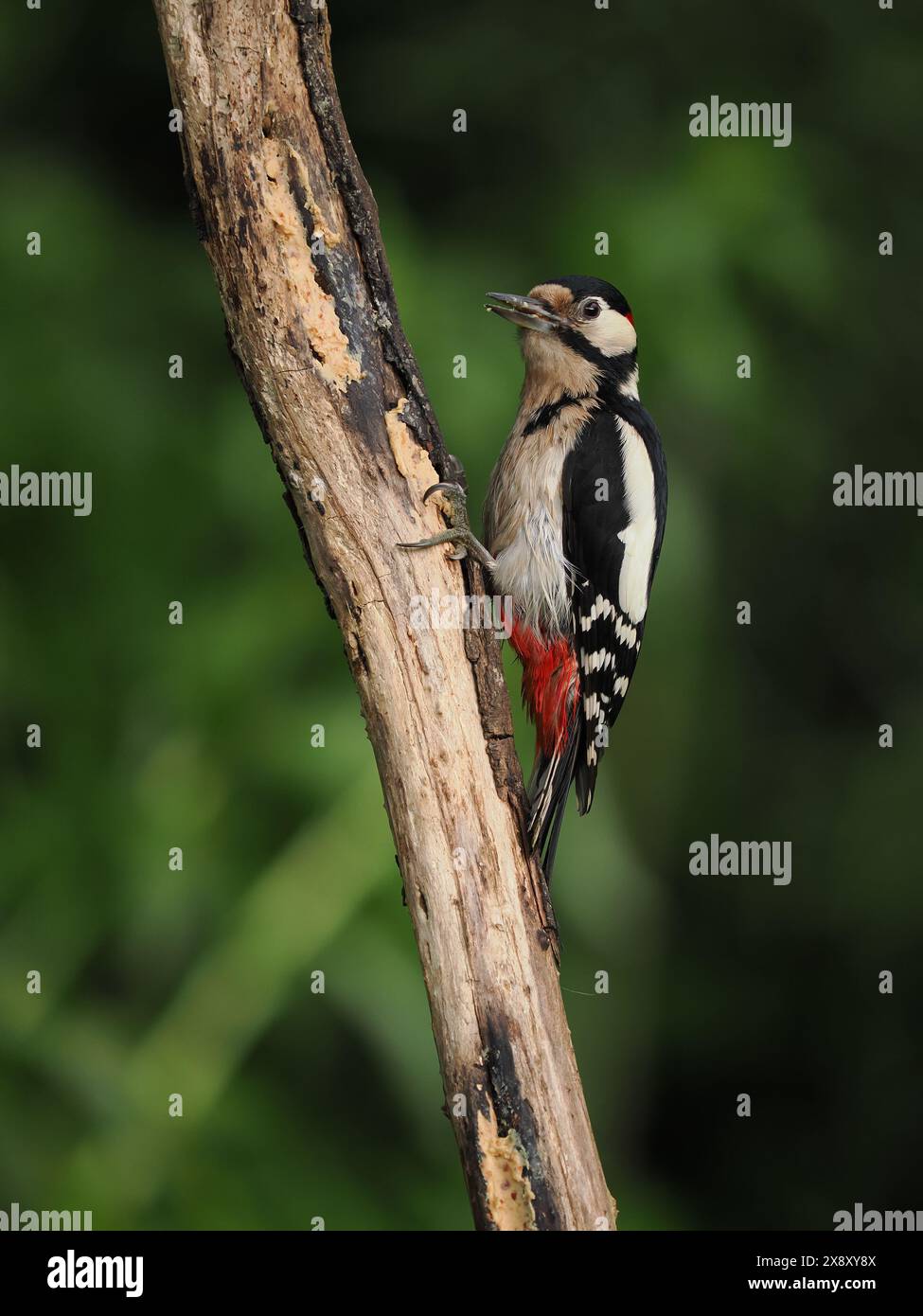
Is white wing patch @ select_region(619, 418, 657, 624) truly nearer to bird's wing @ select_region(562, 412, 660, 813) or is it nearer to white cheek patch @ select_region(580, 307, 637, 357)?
bird's wing @ select_region(562, 412, 660, 813)

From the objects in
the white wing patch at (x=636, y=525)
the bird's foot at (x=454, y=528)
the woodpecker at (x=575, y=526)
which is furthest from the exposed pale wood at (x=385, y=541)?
the white wing patch at (x=636, y=525)

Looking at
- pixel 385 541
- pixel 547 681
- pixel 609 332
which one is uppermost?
pixel 609 332

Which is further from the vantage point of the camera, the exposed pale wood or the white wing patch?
the white wing patch

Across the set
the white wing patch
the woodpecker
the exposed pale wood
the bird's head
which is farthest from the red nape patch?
the exposed pale wood

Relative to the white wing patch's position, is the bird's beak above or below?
above

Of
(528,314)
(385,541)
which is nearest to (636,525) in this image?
(528,314)

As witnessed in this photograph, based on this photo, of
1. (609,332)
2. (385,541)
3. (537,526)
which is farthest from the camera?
(609,332)

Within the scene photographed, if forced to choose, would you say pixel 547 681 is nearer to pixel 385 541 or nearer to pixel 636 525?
pixel 636 525
